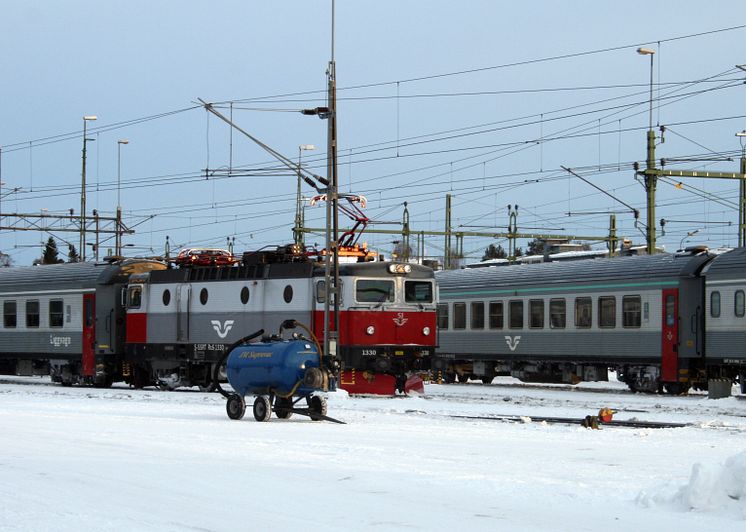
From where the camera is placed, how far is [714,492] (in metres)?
11.3

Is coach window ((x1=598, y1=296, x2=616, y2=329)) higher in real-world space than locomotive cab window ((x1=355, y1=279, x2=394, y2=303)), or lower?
lower

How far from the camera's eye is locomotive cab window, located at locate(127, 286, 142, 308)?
36594 millimetres

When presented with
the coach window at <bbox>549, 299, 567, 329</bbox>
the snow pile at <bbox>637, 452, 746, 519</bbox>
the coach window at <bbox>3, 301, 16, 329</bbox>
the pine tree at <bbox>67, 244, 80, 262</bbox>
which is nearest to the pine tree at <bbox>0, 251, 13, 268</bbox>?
the pine tree at <bbox>67, 244, 80, 262</bbox>

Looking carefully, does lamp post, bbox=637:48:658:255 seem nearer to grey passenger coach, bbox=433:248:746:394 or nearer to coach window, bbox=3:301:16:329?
grey passenger coach, bbox=433:248:746:394

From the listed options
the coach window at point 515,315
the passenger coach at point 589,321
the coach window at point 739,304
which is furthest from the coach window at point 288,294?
the coach window at point 739,304

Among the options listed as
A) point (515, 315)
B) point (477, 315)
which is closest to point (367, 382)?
point (515, 315)

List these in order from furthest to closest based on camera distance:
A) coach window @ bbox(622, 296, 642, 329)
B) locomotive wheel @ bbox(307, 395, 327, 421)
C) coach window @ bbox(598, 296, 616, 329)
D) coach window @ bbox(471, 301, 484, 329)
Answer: coach window @ bbox(471, 301, 484, 329) → coach window @ bbox(598, 296, 616, 329) → coach window @ bbox(622, 296, 642, 329) → locomotive wheel @ bbox(307, 395, 327, 421)

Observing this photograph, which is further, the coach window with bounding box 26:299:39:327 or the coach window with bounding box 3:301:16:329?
the coach window with bounding box 3:301:16:329

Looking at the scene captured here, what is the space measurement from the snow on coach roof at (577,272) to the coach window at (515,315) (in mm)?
638

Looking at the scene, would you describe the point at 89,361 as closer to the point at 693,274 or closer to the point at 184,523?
the point at 693,274

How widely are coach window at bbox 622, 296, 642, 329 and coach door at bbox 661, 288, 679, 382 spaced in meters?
1.05

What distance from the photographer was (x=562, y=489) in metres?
12.6

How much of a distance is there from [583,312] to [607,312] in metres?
1.04

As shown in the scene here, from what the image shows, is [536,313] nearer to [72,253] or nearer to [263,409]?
[263,409]
